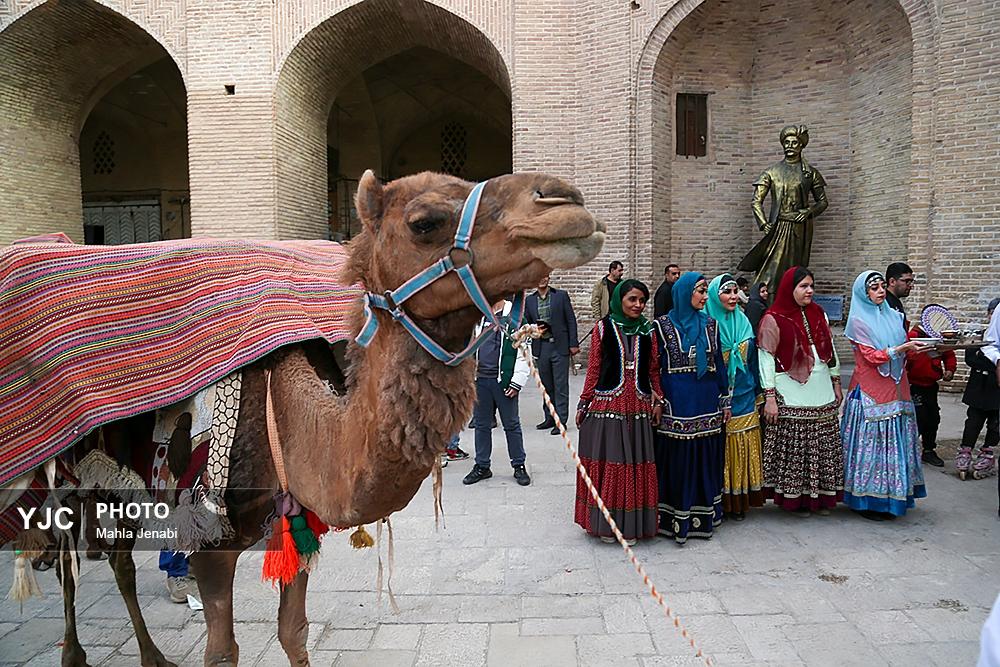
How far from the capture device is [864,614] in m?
3.60

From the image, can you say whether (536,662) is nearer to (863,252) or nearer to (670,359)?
(670,359)

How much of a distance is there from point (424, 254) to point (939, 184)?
10802mm

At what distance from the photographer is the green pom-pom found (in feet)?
7.68

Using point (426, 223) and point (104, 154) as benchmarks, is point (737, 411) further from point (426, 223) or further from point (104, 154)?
point (104, 154)

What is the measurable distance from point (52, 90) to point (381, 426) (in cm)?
1698

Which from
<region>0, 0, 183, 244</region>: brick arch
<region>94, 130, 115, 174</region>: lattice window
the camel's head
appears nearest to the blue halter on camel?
the camel's head

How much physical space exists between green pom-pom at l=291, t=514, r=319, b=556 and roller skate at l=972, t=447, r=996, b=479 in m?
6.03

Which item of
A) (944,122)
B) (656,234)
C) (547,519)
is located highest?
(944,122)

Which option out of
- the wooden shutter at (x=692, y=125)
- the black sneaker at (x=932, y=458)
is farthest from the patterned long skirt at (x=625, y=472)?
the wooden shutter at (x=692, y=125)

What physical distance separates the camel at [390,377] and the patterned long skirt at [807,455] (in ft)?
12.7

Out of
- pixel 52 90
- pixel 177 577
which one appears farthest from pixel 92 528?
pixel 52 90

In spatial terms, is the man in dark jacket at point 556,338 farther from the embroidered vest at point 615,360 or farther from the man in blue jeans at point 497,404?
the embroidered vest at point 615,360

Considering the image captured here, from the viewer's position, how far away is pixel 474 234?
168cm

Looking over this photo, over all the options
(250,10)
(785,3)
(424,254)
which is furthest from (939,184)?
(250,10)
